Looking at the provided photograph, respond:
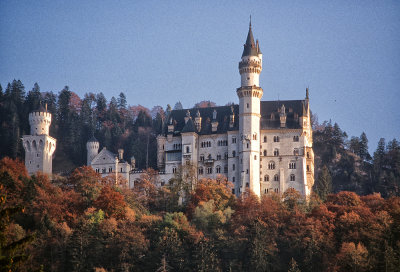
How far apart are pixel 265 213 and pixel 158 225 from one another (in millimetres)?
11550

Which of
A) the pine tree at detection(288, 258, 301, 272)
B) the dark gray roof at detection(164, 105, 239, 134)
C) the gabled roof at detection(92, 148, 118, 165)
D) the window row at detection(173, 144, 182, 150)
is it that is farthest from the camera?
the gabled roof at detection(92, 148, 118, 165)

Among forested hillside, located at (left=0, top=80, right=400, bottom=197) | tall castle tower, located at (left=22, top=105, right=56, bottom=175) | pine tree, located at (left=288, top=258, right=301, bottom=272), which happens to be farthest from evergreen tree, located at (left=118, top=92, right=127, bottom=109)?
pine tree, located at (left=288, top=258, right=301, bottom=272)

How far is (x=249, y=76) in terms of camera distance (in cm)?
10050

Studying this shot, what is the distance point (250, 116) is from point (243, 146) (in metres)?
4.07

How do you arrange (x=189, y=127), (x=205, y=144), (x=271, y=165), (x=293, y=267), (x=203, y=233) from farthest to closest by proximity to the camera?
(x=189, y=127)
(x=205, y=144)
(x=271, y=165)
(x=203, y=233)
(x=293, y=267)

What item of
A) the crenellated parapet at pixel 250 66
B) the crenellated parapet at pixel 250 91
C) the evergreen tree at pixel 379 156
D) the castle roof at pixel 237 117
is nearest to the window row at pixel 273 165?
the castle roof at pixel 237 117

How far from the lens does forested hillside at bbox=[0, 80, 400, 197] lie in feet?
374

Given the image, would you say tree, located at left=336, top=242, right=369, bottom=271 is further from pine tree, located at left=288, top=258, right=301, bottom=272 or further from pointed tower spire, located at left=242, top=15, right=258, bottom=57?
pointed tower spire, located at left=242, top=15, right=258, bottom=57

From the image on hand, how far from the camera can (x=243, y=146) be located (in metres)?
97.6

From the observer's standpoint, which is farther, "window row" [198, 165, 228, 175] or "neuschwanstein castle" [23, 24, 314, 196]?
"window row" [198, 165, 228, 175]

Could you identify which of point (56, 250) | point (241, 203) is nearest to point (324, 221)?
point (241, 203)

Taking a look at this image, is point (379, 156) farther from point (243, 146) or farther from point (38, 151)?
point (38, 151)

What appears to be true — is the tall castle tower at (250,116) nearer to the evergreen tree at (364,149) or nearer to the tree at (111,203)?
the tree at (111,203)

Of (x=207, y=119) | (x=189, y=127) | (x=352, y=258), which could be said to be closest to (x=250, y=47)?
(x=207, y=119)
